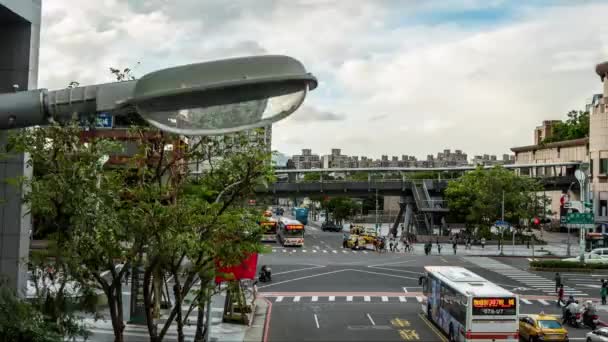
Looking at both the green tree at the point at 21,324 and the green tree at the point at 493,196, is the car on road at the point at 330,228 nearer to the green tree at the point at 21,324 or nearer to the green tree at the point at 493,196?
the green tree at the point at 493,196

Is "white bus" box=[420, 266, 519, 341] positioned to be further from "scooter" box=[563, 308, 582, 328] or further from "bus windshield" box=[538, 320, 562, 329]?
"scooter" box=[563, 308, 582, 328]

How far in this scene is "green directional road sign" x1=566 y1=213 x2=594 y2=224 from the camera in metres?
49.6

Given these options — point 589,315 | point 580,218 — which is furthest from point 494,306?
point 580,218

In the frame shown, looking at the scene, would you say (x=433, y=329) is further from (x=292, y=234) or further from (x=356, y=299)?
(x=292, y=234)

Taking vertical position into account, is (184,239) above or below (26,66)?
below

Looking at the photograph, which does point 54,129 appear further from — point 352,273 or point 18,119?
point 352,273

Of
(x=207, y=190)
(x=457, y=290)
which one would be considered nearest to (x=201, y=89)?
(x=207, y=190)

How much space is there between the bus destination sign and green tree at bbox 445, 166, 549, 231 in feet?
149

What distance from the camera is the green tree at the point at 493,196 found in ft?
222

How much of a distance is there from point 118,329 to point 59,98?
10578 mm

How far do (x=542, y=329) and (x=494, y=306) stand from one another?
11.7 feet

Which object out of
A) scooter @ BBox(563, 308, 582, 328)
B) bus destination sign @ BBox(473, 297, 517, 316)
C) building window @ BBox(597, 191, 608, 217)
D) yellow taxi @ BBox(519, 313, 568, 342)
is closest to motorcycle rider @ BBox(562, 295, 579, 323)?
scooter @ BBox(563, 308, 582, 328)

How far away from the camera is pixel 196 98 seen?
466 centimetres

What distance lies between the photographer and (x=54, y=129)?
553 inches
